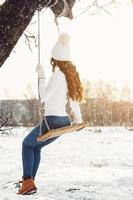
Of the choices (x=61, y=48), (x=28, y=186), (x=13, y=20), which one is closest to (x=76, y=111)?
(x=61, y=48)

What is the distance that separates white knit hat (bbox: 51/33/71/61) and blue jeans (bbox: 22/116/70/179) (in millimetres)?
569

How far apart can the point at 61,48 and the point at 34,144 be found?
37.6 inches

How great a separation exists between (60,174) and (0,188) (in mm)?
2502

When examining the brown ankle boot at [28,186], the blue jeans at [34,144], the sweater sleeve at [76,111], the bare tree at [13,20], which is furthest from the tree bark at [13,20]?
the brown ankle boot at [28,186]

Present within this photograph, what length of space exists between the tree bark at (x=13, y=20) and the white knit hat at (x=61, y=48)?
85 centimetres

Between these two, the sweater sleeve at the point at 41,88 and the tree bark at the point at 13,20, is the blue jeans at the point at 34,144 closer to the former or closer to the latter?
the sweater sleeve at the point at 41,88

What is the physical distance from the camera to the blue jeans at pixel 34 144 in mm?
4773

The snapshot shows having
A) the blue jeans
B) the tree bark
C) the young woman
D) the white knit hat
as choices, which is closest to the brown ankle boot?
the blue jeans

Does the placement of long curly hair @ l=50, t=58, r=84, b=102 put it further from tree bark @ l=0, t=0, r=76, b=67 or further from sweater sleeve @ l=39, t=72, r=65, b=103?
tree bark @ l=0, t=0, r=76, b=67

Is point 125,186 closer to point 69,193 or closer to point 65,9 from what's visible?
point 69,193

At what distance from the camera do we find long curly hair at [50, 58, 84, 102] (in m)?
4.81

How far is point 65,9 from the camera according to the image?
424cm

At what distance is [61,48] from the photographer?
15.9 ft

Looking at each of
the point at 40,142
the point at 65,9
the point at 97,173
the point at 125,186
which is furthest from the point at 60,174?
the point at 65,9
